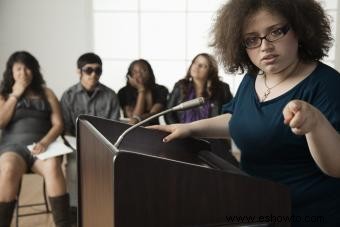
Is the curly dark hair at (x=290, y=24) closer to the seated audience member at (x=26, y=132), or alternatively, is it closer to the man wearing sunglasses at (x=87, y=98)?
the seated audience member at (x=26, y=132)

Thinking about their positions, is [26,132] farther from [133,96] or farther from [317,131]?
[317,131]

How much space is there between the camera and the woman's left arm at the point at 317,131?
778 mm

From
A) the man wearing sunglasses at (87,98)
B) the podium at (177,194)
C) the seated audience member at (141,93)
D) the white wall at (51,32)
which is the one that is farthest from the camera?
the white wall at (51,32)

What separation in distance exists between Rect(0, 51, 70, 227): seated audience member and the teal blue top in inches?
72.6

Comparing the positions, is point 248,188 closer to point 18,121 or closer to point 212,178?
point 212,178

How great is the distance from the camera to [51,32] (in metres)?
4.85

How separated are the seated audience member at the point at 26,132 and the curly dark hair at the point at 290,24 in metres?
1.80

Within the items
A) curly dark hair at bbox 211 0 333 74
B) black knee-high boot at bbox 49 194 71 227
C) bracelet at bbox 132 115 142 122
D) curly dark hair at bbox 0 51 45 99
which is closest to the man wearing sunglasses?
bracelet at bbox 132 115 142 122

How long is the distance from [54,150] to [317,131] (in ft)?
7.22

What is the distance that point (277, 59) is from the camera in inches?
39.4

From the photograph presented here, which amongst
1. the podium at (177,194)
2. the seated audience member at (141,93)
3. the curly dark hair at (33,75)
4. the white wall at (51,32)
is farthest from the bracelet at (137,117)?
the podium at (177,194)

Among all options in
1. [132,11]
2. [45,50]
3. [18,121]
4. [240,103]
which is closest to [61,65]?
[45,50]

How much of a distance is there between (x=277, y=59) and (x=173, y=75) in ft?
12.6

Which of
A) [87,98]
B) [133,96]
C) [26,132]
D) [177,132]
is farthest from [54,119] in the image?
[177,132]
